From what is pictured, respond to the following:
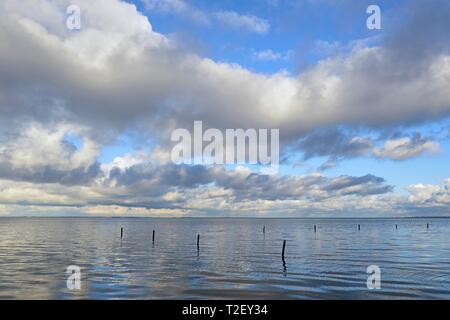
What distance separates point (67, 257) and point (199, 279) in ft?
83.0

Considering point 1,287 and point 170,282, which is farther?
point 170,282

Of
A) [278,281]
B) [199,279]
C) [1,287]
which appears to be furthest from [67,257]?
[278,281]

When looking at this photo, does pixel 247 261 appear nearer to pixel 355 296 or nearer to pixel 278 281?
pixel 278 281

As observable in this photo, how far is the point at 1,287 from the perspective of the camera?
31.5 m

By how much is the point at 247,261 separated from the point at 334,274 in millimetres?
14068

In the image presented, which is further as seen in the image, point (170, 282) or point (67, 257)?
point (67, 257)
